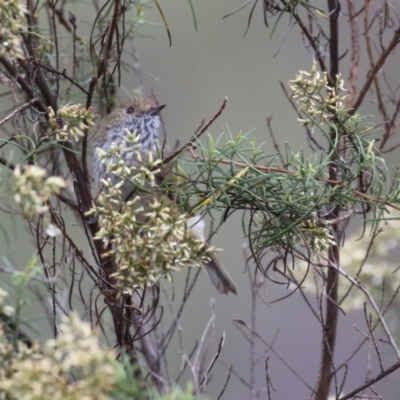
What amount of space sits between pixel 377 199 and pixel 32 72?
40.7 inches

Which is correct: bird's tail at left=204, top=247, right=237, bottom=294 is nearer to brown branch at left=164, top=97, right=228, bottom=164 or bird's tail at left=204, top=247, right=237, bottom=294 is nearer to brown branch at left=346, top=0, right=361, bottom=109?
brown branch at left=346, top=0, right=361, bottom=109

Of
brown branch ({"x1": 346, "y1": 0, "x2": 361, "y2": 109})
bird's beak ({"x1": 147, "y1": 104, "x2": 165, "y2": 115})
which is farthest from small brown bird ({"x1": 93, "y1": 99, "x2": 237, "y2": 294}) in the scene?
brown branch ({"x1": 346, "y1": 0, "x2": 361, "y2": 109})

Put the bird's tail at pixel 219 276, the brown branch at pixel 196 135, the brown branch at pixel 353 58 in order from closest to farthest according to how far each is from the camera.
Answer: the brown branch at pixel 196 135 → the brown branch at pixel 353 58 → the bird's tail at pixel 219 276

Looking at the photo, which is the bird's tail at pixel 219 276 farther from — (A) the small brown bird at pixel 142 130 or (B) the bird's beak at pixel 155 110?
(B) the bird's beak at pixel 155 110

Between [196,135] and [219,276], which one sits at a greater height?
[219,276]

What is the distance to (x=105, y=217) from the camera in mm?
1506

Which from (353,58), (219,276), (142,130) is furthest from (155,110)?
(353,58)

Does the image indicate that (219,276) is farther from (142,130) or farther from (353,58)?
(353,58)

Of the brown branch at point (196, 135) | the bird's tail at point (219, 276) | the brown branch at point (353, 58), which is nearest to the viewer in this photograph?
the brown branch at point (196, 135)

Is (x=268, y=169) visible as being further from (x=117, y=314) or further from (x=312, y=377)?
(x=312, y=377)

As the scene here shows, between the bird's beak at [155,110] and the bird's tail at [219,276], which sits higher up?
the bird's beak at [155,110]

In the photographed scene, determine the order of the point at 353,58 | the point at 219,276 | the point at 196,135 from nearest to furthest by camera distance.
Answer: the point at 196,135 < the point at 353,58 < the point at 219,276

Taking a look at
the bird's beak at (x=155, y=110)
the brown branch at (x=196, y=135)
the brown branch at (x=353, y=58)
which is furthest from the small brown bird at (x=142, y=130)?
the brown branch at (x=196, y=135)

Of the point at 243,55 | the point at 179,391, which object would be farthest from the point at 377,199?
the point at 243,55
